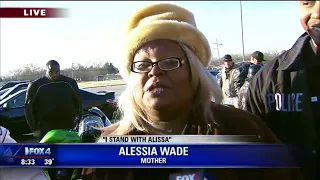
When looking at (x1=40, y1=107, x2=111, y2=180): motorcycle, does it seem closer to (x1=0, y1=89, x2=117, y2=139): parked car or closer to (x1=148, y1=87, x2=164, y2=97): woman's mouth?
(x1=0, y1=89, x2=117, y2=139): parked car

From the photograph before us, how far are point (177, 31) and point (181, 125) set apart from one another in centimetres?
46

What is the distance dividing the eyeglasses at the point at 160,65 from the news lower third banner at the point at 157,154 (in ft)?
1.11

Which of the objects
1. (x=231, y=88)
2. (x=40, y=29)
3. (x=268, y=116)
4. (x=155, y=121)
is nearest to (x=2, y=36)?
(x=40, y=29)

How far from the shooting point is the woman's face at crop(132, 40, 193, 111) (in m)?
2.04

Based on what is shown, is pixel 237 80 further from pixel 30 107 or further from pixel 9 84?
pixel 9 84

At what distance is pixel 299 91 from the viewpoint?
2072 millimetres

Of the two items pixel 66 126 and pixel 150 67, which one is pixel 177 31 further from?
pixel 66 126

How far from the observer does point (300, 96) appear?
2.07m

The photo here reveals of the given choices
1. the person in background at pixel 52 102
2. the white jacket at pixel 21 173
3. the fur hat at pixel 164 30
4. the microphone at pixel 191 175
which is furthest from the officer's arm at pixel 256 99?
the white jacket at pixel 21 173

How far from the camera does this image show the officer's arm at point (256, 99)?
84.1 inches

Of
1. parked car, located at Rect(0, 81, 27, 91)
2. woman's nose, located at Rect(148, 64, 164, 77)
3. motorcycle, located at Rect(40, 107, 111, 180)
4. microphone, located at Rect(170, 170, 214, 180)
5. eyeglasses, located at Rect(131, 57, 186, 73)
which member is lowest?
microphone, located at Rect(170, 170, 214, 180)

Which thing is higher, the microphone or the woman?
the woman

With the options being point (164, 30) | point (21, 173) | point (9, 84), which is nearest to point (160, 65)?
point (164, 30)
